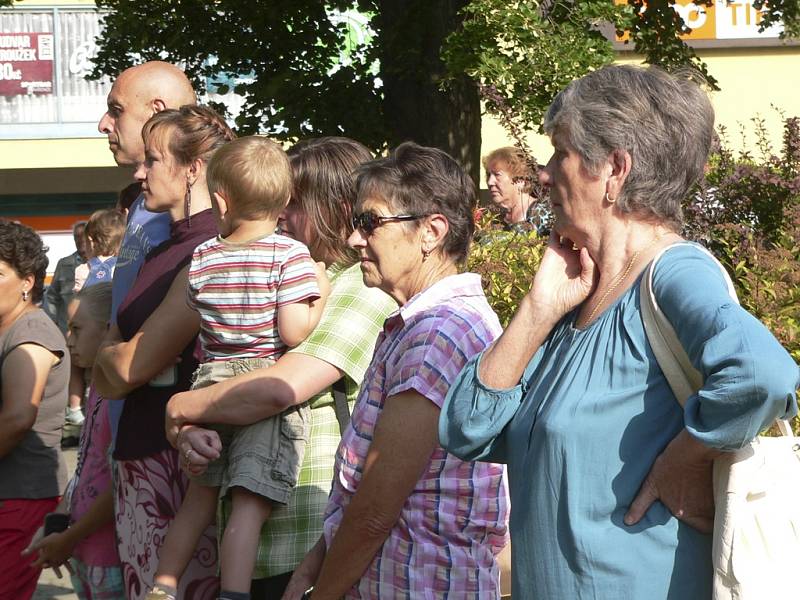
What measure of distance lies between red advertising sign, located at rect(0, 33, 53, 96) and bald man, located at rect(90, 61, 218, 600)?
60.5 ft

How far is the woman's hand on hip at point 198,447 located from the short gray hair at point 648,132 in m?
1.58

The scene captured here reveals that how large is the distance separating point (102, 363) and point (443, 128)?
20.7 ft

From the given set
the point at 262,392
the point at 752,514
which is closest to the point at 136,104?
the point at 262,392

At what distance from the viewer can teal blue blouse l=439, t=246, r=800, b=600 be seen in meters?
1.96

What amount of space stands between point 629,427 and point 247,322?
5.30 ft

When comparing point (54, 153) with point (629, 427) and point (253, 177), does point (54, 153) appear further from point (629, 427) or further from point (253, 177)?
point (629, 427)

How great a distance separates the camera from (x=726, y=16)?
21.1 meters

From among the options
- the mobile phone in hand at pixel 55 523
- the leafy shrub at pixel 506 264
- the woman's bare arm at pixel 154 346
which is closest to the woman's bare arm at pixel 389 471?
the woman's bare arm at pixel 154 346

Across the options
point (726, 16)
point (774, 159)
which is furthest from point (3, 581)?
point (726, 16)

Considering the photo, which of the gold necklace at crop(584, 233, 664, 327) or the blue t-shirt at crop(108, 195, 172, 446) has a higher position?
the gold necklace at crop(584, 233, 664, 327)

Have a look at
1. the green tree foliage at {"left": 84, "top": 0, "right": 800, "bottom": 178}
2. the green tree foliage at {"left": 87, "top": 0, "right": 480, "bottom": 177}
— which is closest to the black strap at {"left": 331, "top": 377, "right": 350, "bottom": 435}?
the green tree foliage at {"left": 84, "top": 0, "right": 800, "bottom": 178}

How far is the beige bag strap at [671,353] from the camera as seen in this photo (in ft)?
6.90

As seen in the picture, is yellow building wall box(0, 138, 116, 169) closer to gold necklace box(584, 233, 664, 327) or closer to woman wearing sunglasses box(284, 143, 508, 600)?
woman wearing sunglasses box(284, 143, 508, 600)

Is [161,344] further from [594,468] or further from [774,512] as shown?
[774,512]
